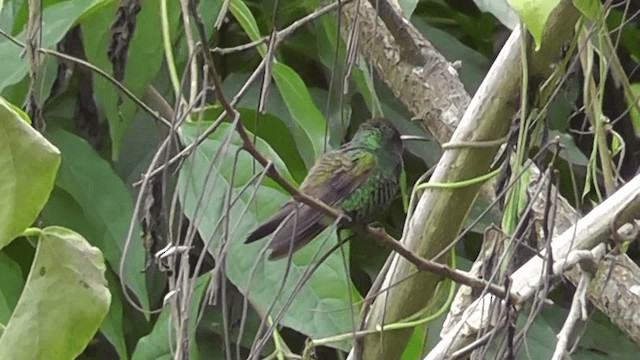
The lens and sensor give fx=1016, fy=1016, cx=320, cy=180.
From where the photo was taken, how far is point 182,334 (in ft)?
1.69

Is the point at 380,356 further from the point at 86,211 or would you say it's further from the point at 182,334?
the point at 86,211

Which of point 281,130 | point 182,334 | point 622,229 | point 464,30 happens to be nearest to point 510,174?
point 622,229

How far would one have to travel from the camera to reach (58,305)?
494 millimetres

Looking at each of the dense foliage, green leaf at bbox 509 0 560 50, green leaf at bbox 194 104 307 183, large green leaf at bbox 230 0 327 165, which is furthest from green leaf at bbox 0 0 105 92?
green leaf at bbox 509 0 560 50

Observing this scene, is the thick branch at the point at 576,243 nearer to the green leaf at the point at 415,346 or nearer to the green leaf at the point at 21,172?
the green leaf at the point at 415,346

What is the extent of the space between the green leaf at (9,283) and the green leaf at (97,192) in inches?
3.3

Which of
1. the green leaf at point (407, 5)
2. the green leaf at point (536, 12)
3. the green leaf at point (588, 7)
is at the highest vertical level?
the green leaf at point (536, 12)

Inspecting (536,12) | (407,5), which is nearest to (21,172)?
(536,12)

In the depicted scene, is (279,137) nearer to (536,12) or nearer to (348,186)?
(348,186)

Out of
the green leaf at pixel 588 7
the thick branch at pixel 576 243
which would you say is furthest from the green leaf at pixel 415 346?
the green leaf at pixel 588 7

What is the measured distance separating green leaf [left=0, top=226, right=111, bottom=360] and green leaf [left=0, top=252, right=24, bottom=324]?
0.53m

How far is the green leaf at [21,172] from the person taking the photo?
1.52 feet

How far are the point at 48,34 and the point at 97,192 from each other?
9.2 inches

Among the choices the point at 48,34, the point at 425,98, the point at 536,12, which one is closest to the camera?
the point at 536,12
